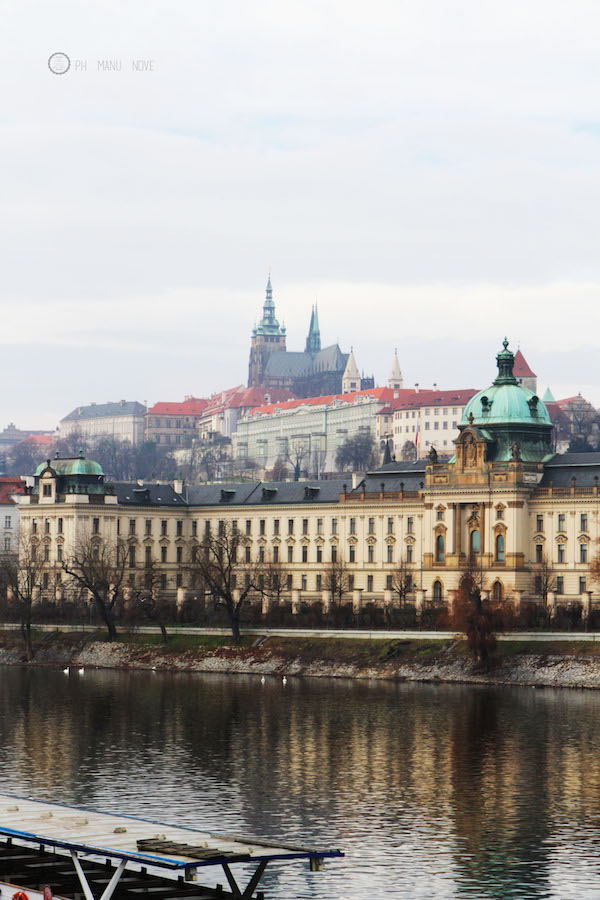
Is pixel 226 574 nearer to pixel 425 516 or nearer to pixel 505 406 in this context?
pixel 425 516

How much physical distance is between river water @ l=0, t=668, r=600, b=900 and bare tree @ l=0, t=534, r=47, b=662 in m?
33.5

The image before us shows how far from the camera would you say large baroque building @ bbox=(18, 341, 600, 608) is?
550 ft

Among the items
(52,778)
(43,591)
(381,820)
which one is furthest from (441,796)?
(43,591)

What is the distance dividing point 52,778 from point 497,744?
25.7m

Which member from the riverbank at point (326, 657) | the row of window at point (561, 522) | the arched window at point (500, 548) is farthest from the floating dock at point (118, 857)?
the arched window at point (500, 548)

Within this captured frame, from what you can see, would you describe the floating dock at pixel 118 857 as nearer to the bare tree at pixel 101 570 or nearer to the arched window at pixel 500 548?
the bare tree at pixel 101 570

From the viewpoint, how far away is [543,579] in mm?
165875

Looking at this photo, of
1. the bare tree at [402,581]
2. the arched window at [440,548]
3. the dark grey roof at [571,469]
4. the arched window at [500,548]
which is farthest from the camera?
the arched window at [440,548]

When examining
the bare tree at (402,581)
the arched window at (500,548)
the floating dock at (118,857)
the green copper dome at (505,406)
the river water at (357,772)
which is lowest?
the river water at (357,772)

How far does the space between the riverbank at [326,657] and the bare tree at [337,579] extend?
19396 millimetres

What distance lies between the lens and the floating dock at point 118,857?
1969 inches

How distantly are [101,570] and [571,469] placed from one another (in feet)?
151

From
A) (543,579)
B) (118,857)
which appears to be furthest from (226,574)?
(118,857)

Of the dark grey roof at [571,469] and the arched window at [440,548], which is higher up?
the dark grey roof at [571,469]
